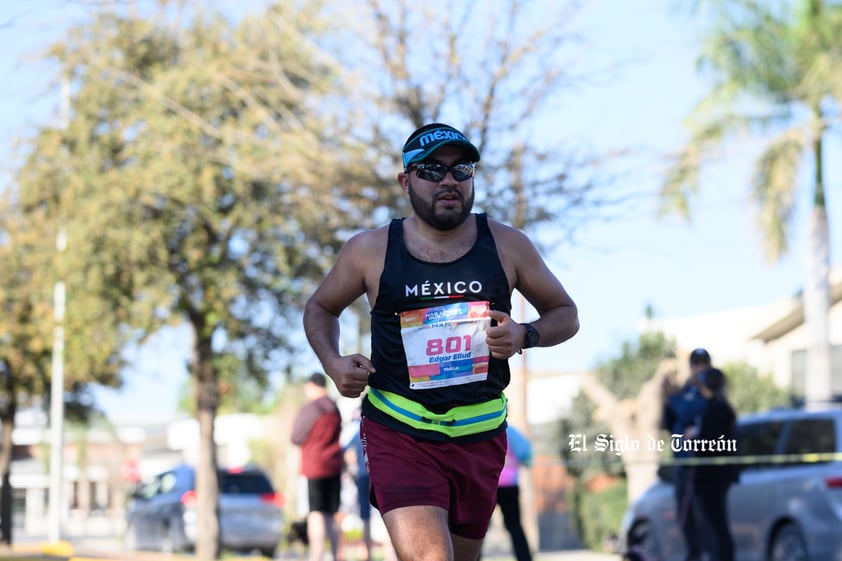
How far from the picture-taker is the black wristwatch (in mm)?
4746

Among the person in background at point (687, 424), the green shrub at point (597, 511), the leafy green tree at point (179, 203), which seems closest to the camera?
the person in background at point (687, 424)

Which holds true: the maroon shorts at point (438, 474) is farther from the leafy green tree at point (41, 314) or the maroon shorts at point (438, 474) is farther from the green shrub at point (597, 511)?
the green shrub at point (597, 511)

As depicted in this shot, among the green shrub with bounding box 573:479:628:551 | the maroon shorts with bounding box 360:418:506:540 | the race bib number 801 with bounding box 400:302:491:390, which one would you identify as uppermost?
the race bib number 801 with bounding box 400:302:491:390

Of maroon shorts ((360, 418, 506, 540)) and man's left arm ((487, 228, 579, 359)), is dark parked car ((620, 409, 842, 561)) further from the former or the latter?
maroon shorts ((360, 418, 506, 540))

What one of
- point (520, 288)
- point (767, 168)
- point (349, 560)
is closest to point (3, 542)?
point (349, 560)

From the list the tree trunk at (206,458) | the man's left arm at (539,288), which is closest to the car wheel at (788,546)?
the man's left arm at (539,288)

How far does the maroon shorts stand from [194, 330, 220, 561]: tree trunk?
52.3 ft

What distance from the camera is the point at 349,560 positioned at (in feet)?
76.4

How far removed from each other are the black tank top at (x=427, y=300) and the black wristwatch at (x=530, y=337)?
0.14 m

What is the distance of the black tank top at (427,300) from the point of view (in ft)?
15.7

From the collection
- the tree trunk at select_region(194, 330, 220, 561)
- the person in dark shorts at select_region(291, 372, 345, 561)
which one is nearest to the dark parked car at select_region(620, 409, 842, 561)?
the person in dark shorts at select_region(291, 372, 345, 561)

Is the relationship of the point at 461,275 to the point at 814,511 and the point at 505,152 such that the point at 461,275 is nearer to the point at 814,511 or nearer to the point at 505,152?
the point at 814,511

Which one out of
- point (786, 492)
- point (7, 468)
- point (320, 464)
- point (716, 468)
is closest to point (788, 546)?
point (786, 492)

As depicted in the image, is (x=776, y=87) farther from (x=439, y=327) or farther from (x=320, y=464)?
(x=439, y=327)
